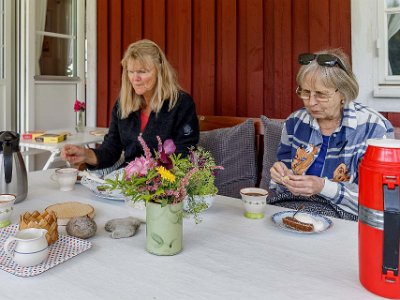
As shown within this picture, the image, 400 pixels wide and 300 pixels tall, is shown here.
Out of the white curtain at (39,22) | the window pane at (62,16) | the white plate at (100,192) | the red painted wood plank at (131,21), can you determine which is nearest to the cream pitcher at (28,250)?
the white plate at (100,192)

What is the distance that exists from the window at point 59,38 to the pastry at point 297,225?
136 inches

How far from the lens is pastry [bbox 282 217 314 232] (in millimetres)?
1182

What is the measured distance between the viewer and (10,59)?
3.96m

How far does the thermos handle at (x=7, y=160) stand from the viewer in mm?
1477

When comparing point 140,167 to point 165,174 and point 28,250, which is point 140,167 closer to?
point 165,174

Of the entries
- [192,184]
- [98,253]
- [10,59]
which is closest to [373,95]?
[192,184]

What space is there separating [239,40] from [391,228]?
98.3 inches

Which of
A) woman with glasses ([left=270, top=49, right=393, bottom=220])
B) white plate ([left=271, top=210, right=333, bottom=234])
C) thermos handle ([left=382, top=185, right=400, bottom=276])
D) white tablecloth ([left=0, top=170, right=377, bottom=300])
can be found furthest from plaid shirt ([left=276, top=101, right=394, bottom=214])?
thermos handle ([left=382, top=185, right=400, bottom=276])

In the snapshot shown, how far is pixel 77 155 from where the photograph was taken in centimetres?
194

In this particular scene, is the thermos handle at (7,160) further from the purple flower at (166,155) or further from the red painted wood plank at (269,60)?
the red painted wood plank at (269,60)

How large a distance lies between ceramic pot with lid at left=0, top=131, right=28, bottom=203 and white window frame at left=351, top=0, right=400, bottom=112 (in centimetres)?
204

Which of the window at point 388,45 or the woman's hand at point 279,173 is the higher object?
the window at point 388,45

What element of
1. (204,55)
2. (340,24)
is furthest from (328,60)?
(204,55)

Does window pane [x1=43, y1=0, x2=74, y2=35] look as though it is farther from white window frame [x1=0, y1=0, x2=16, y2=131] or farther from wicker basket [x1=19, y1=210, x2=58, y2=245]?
wicker basket [x1=19, y1=210, x2=58, y2=245]
